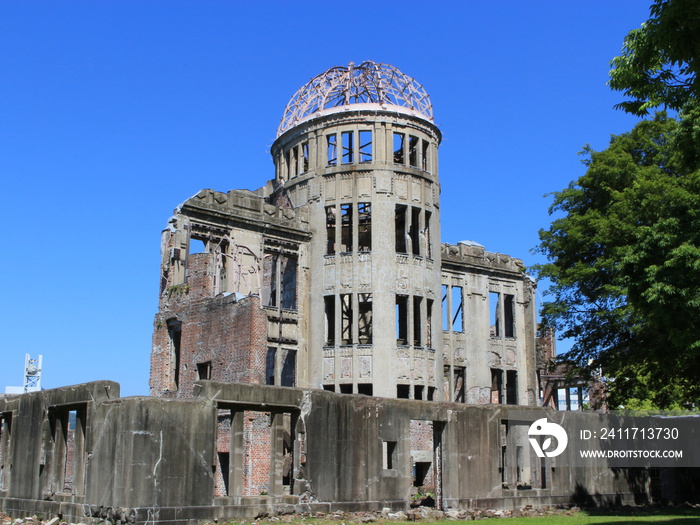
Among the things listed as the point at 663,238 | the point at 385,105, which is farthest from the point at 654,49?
the point at 385,105

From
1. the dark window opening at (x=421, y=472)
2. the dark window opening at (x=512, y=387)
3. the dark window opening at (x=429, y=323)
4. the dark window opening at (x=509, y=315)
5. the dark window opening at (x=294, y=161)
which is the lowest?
the dark window opening at (x=421, y=472)

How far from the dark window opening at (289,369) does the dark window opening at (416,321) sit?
4.74m

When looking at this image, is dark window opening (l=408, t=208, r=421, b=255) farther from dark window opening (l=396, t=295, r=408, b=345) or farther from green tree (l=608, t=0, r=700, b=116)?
green tree (l=608, t=0, r=700, b=116)

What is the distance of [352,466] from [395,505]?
1603 mm

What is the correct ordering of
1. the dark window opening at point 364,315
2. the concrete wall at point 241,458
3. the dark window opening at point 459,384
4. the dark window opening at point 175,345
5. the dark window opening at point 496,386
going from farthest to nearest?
1. the dark window opening at point 496,386
2. the dark window opening at point 459,384
3. the dark window opening at point 364,315
4. the dark window opening at point 175,345
5. the concrete wall at point 241,458

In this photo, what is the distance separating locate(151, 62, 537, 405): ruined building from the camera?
28562mm

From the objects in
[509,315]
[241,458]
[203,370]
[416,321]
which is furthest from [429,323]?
[241,458]

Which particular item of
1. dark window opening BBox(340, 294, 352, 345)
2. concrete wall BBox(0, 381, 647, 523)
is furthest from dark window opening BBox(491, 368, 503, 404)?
concrete wall BBox(0, 381, 647, 523)

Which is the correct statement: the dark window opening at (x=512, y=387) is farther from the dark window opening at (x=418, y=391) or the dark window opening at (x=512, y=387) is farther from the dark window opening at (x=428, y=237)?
the dark window opening at (x=428, y=237)

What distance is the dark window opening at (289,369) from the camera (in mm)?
30019

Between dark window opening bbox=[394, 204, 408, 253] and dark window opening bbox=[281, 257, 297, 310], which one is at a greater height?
dark window opening bbox=[394, 204, 408, 253]

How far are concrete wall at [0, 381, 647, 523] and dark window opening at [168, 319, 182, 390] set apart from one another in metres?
7.55

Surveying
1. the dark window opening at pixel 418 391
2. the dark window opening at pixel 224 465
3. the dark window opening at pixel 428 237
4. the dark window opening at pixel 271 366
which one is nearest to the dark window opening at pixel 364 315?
the dark window opening at pixel 428 237

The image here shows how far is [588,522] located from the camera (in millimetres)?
18641
